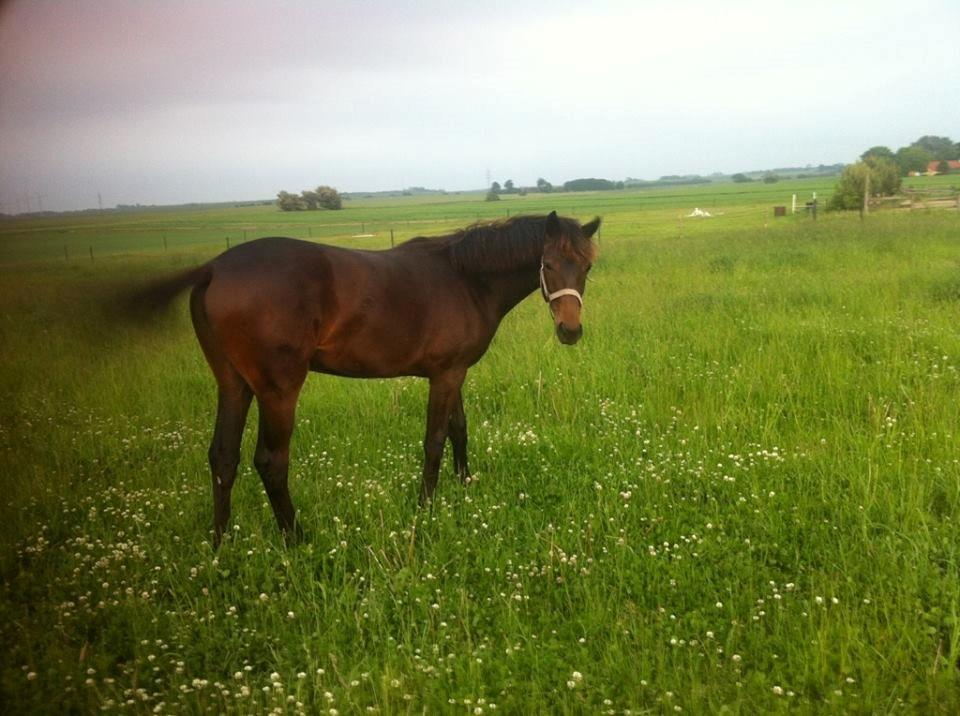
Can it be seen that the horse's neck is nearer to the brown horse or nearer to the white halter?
the brown horse

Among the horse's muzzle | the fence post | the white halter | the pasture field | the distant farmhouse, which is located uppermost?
the fence post

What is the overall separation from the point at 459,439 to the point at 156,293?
2.45 m

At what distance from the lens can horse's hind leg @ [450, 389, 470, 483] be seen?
481 cm

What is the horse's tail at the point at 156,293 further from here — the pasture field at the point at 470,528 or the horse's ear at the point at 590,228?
the horse's ear at the point at 590,228

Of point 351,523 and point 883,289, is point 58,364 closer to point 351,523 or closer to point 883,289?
point 351,523

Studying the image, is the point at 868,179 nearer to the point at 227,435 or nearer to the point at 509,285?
the point at 509,285

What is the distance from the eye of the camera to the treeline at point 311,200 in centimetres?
347

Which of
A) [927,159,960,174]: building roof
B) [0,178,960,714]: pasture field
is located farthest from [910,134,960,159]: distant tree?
[0,178,960,714]: pasture field

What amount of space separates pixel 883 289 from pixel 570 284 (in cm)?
816

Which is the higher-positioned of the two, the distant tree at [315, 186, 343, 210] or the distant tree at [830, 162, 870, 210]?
the distant tree at [830, 162, 870, 210]

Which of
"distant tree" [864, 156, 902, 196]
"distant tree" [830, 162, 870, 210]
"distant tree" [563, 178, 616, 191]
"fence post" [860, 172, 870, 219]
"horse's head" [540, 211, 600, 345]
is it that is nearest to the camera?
"horse's head" [540, 211, 600, 345]

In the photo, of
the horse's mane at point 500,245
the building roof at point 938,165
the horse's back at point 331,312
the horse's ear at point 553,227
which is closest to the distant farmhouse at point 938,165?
the building roof at point 938,165

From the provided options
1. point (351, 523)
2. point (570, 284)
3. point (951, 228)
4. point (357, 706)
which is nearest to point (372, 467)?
point (351, 523)

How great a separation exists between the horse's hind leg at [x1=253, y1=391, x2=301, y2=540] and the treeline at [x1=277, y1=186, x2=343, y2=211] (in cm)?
106
